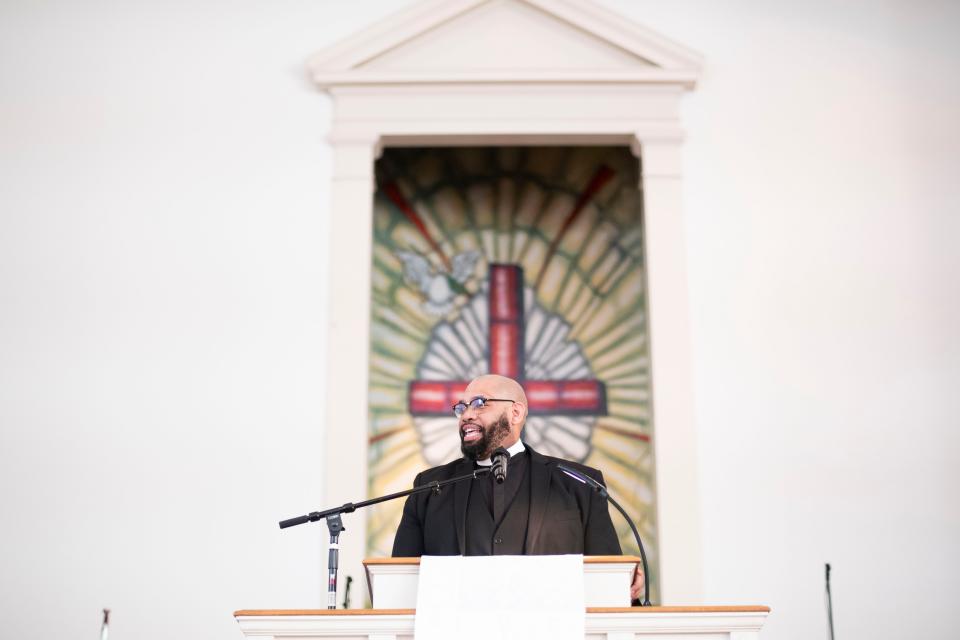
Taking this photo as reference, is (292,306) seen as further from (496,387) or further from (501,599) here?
(501,599)

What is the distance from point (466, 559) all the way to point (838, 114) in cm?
424

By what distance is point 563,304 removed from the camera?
7.26m

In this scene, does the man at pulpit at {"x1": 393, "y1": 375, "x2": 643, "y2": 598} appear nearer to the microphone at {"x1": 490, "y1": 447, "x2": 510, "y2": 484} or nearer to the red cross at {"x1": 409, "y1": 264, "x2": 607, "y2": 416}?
the microphone at {"x1": 490, "y1": 447, "x2": 510, "y2": 484}

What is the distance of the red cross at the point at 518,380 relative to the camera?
709 centimetres

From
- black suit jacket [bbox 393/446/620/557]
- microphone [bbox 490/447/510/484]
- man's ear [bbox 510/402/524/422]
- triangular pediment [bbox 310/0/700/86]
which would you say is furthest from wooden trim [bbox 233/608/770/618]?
triangular pediment [bbox 310/0/700/86]

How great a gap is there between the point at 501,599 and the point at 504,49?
13.6 ft

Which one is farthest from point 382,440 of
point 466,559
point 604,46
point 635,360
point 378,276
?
point 466,559

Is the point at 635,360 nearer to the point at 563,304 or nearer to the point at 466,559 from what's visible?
the point at 563,304

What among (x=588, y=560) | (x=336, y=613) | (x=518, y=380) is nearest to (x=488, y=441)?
(x=588, y=560)

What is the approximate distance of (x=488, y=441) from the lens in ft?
14.0

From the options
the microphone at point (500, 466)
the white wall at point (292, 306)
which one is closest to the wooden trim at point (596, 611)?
the microphone at point (500, 466)

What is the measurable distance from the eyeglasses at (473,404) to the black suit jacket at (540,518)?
0.31 meters

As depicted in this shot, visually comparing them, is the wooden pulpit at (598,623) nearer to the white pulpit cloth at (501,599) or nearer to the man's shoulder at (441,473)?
the white pulpit cloth at (501,599)

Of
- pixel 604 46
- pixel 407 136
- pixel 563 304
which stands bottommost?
pixel 563 304
